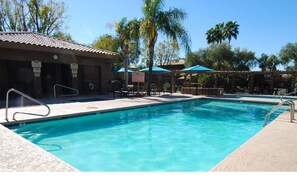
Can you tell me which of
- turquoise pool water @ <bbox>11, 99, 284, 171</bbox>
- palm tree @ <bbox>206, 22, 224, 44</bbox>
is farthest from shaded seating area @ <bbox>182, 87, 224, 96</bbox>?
palm tree @ <bbox>206, 22, 224, 44</bbox>

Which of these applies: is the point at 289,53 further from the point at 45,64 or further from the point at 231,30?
the point at 45,64

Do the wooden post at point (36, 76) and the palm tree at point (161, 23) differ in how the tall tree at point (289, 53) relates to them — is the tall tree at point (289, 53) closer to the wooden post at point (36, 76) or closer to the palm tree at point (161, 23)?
the palm tree at point (161, 23)

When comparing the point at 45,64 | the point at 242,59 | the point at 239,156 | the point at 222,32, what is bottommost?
the point at 239,156

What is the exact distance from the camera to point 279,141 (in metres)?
4.78

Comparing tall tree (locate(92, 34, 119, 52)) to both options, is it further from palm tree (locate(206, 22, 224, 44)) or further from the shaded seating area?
palm tree (locate(206, 22, 224, 44))

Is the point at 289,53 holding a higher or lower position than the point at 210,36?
lower

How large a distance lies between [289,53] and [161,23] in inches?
865

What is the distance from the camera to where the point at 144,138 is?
7387 millimetres

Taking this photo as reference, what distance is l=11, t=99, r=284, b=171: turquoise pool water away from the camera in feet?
17.7

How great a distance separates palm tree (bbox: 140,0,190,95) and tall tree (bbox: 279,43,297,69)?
64.5 feet

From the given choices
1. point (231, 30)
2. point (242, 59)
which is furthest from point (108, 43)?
point (231, 30)

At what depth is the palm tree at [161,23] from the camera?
50.5 feet
